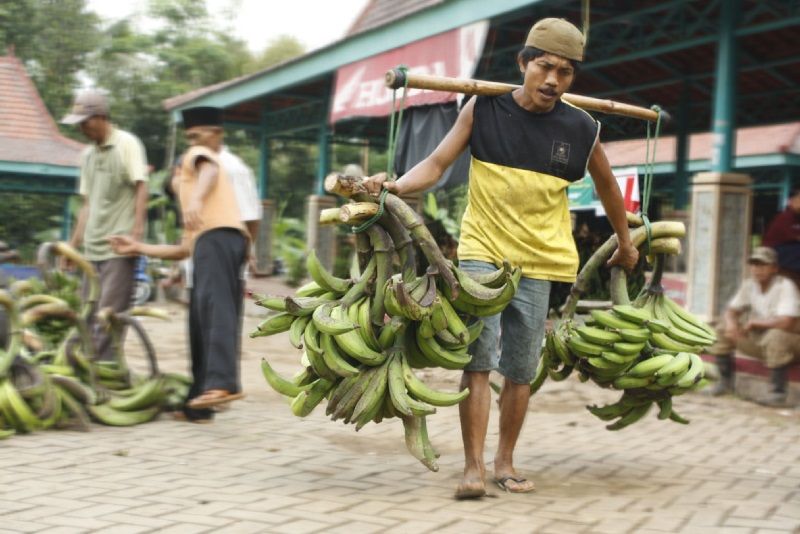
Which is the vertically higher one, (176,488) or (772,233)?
(772,233)

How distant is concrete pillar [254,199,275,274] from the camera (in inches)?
806

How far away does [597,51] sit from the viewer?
1241cm

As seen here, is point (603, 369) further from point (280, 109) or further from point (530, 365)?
point (280, 109)

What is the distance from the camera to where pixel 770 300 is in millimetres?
7648

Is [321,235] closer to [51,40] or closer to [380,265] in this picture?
[51,40]

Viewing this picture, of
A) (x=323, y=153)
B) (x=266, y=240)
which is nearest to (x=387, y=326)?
(x=323, y=153)

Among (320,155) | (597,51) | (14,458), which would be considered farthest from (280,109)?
(14,458)

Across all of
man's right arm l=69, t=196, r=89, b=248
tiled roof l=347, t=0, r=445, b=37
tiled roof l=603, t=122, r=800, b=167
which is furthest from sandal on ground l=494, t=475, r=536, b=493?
tiled roof l=603, t=122, r=800, b=167

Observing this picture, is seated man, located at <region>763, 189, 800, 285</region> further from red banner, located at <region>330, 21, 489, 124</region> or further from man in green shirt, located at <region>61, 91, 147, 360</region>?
man in green shirt, located at <region>61, 91, 147, 360</region>

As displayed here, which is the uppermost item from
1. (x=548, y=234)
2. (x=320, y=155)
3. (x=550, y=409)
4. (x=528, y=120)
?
(x=320, y=155)

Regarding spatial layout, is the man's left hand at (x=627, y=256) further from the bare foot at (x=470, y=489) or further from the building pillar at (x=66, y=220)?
the building pillar at (x=66, y=220)

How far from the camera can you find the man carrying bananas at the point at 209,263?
5535 millimetres

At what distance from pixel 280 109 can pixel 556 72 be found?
16.8m

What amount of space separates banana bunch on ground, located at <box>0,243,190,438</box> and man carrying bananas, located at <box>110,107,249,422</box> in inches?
12.2
